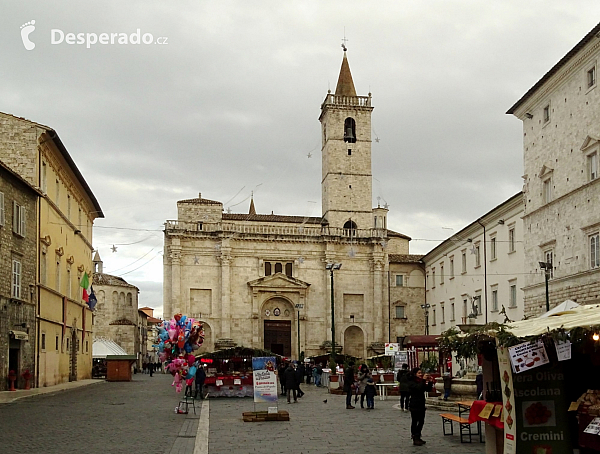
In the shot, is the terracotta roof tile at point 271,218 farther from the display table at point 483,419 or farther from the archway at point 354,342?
the display table at point 483,419

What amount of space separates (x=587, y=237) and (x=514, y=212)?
13.5 meters

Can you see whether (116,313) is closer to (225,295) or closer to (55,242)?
→ (225,295)

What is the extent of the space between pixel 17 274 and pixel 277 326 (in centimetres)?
3666

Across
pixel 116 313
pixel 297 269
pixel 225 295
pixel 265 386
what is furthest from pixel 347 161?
pixel 265 386

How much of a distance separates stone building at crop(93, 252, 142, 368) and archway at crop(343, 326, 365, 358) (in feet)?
72.6

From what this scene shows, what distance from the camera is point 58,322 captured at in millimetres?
36969

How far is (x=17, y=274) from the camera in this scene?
97.3ft

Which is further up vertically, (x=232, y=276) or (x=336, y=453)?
(x=232, y=276)

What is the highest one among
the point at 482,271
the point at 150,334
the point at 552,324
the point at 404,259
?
the point at 404,259

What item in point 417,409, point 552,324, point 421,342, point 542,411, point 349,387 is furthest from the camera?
point 421,342

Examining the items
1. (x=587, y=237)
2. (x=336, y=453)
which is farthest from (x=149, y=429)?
(x=587, y=237)

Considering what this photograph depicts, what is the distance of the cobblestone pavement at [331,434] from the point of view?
537 inches

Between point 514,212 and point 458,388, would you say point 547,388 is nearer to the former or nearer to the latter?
point 458,388

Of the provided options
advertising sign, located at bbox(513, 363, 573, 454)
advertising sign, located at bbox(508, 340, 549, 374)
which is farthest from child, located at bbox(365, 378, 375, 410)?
advertising sign, located at bbox(508, 340, 549, 374)
